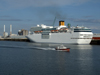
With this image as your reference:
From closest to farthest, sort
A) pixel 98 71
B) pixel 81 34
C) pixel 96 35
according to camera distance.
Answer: pixel 98 71 → pixel 81 34 → pixel 96 35

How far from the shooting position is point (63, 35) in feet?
210

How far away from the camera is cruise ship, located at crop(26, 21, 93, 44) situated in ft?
195

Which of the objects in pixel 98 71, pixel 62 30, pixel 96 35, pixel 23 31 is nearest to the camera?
pixel 98 71

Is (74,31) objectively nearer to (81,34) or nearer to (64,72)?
(81,34)

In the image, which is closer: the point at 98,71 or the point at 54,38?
the point at 98,71

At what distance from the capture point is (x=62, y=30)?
67.4m

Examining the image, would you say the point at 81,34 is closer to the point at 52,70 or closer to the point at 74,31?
the point at 74,31

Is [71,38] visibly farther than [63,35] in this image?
No

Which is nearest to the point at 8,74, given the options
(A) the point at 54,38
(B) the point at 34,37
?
(A) the point at 54,38

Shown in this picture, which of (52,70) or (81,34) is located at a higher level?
(81,34)

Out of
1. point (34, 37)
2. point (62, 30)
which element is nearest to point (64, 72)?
point (62, 30)

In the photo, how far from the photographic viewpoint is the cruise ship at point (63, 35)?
59419 mm

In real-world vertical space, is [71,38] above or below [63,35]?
below

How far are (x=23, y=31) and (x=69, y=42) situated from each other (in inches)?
3797
